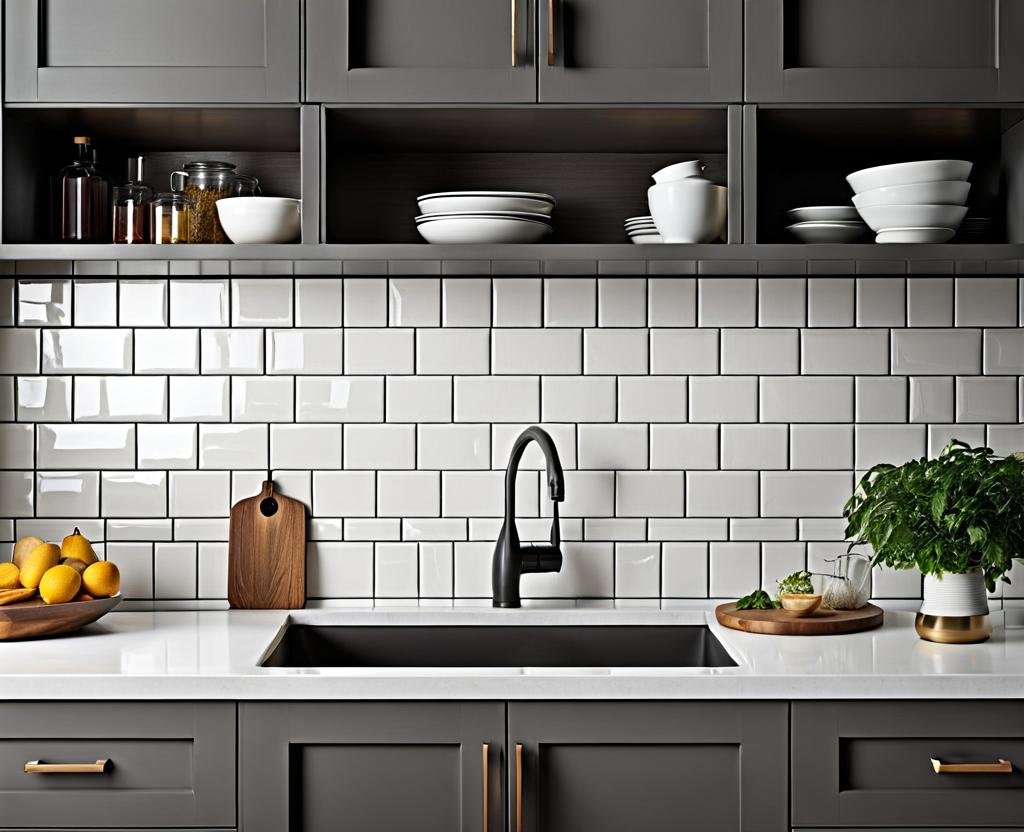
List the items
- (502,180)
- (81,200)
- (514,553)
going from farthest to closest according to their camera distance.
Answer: (502,180)
(514,553)
(81,200)

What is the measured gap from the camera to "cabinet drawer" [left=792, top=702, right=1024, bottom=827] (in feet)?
Result: 5.48

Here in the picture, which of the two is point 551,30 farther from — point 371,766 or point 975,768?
point 975,768

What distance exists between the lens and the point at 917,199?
1.92 metres

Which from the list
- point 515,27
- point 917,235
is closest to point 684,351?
point 917,235

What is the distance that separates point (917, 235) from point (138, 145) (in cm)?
157

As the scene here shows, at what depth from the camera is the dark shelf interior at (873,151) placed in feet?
6.48

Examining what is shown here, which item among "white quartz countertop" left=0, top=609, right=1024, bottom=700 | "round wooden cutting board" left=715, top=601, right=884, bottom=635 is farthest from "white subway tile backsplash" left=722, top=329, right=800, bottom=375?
"white quartz countertop" left=0, top=609, right=1024, bottom=700

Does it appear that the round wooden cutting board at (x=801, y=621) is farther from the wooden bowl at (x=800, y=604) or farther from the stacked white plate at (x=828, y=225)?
the stacked white plate at (x=828, y=225)

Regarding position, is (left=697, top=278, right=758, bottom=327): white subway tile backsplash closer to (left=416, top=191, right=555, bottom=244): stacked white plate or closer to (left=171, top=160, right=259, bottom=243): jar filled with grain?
(left=416, top=191, right=555, bottom=244): stacked white plate

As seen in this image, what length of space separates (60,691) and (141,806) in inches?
8.7

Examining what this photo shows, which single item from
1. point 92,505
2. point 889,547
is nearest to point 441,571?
point 92,505

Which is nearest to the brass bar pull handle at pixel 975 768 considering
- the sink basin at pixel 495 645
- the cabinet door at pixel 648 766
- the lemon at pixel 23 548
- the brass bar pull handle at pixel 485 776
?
the cabinet door at pixel 648 766

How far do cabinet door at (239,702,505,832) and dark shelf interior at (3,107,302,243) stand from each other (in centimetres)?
104

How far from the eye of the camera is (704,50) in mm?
1916
